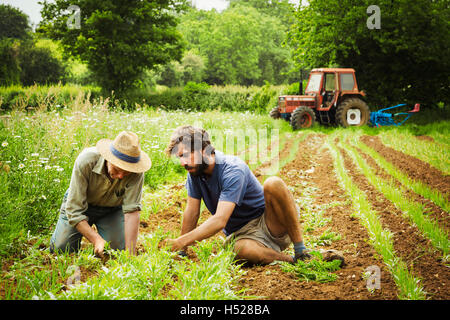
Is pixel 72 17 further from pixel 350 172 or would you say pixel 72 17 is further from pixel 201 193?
pixel 201 193

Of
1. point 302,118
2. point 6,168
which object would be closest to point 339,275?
point 6,168

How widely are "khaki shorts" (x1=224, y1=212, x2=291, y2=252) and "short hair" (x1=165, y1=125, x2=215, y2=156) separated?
2.90ft

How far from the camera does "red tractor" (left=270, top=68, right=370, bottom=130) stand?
47.3 ft

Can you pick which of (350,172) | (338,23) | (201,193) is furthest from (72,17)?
(201,193)

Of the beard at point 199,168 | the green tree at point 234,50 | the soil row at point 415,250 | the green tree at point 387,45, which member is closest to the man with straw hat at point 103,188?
the beard at point 199,168

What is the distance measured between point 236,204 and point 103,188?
1.35m

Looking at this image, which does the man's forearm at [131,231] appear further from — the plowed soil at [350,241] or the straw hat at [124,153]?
the plowed soil at [350,241]

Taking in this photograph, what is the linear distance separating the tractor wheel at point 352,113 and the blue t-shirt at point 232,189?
38.9ft

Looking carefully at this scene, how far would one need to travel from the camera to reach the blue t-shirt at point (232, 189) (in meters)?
3.09

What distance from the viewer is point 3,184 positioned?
3.77m

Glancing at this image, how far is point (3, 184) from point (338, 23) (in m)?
17.9

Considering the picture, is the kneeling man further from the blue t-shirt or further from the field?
the field
